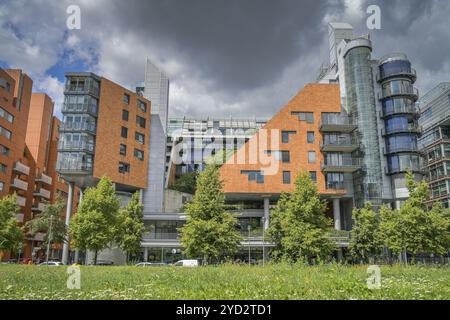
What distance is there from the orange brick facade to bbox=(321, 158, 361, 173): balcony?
1024mm

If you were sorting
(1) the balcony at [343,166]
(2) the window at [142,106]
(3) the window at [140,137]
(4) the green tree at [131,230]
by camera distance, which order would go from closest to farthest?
1. (4) the green tree at [131,230]
2. (1) the balcony at [343,166]
3. (3) the window at [140,137]
4. (2) the window at [142,106]

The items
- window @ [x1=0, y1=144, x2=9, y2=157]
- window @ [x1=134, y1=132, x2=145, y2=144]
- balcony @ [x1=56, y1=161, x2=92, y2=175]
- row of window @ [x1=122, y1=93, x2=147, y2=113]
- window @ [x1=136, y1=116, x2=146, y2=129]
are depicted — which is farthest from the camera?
window @ [x1=136, y1=116, x2=146, y2=129]

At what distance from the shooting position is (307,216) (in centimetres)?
3366

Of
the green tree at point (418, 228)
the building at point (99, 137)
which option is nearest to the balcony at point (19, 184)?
the building at point (99, 137)

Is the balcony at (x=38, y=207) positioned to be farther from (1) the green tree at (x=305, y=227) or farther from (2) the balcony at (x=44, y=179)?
(1) the green tree at (x=305, y=227)

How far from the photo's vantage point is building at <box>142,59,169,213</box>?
57.9m

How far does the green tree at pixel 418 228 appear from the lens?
31188mm

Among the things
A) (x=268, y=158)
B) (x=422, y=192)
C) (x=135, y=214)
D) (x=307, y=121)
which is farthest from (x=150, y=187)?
(x=422, y=192)

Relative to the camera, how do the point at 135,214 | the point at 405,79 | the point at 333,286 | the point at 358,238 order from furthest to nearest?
1. the point at 405,79
2. the point at 135,214
3. the point at 358,238
4. the point at 333,286

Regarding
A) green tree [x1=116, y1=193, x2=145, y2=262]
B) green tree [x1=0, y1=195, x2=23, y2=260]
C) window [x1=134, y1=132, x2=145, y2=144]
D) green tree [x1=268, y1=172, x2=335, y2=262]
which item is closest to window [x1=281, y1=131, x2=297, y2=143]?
green tree [x1=268, y1=172, x2=335, y2=262]

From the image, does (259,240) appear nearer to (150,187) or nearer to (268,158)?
(268,158)

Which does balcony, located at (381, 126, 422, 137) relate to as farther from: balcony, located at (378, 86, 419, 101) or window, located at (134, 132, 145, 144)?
window, located at (134, 132, 145, 144)

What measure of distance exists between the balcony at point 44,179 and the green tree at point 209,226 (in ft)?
161

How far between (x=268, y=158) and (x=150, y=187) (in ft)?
65.3
